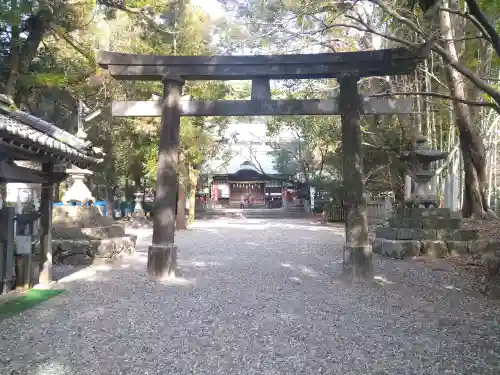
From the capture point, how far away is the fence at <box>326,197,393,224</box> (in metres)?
Result: 18.9

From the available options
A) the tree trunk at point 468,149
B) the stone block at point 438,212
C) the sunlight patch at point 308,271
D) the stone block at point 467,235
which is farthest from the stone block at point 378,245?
the tree trunk at point 468,149

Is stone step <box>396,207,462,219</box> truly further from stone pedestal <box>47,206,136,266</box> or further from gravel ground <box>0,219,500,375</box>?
stone pedestal <box>47,206,136,266</box>

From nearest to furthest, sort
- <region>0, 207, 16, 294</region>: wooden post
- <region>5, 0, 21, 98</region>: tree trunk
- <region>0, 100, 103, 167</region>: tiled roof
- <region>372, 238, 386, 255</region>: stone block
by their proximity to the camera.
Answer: <region>0, 100, 103, 167</region>: tiled roof < <region>0, 207, 16, 294</region>: wooden post < <region>5, 0, 21, 98</region>: tree trunk < <region>372, 238, 386, 255</region>: stone block

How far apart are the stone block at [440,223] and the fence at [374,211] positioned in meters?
7.06

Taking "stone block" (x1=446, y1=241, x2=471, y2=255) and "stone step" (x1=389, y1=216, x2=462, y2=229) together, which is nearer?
"stone block" (x1=446, y1=241, x2=471, y2=255)

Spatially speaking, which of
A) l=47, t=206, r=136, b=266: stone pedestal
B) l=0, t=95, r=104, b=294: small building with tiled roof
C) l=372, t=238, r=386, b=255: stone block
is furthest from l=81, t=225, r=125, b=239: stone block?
l=372, t=238, r=386, b=255: stone block

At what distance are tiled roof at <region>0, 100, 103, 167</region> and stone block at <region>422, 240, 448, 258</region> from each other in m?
7.76

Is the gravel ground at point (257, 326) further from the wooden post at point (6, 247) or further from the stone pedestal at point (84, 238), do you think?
the stone pedestal at point (84, 238)

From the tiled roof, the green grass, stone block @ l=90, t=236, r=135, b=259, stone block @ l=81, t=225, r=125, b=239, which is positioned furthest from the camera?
stone block @ l=81, t=225, r=125, b=239

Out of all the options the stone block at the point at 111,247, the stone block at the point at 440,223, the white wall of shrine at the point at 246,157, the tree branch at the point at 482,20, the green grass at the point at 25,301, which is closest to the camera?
the tree branch at the point at 482,20

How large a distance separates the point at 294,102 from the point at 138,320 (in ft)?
15.1

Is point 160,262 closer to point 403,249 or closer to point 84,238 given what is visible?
point 84,238

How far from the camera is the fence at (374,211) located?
744 inches

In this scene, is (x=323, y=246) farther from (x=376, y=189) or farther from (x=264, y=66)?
(x=376, y=189)
